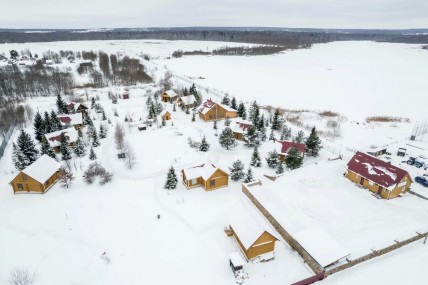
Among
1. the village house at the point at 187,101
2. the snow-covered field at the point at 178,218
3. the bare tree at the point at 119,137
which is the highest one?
the village house at the point at 187,101

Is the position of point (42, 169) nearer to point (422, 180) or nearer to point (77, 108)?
point (77, 108)

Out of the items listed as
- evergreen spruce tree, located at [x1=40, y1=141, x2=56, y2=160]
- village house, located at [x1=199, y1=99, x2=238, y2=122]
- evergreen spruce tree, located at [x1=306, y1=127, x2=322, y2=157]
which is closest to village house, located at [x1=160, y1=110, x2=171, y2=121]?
village house, located at [x1=199, y1=99, x2=238, y2=122]

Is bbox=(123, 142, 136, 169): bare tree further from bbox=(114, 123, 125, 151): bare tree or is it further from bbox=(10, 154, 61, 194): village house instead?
bbox=(10, 154, 61, 194): village house

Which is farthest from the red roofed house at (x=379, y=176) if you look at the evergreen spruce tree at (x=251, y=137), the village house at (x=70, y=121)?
the village house at (x=70, y=121)

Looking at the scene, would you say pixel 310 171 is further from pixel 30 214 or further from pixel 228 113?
pixel 30 214

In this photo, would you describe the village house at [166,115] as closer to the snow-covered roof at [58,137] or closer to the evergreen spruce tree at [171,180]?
the snow-covered roof at [58,137]

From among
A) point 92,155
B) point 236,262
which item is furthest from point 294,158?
point 92,155
